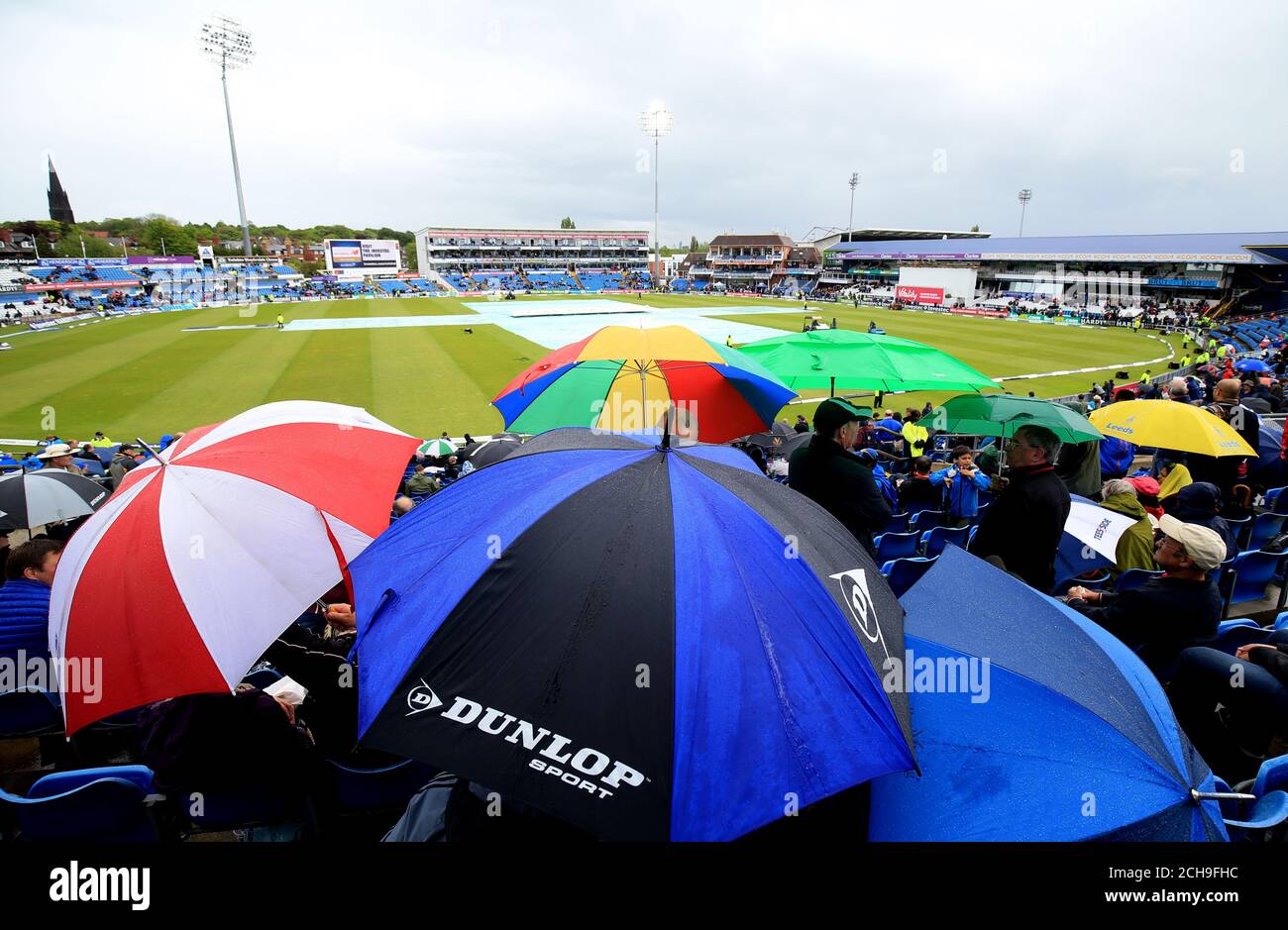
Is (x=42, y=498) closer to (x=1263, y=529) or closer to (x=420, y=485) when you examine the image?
(x=420, y=485)

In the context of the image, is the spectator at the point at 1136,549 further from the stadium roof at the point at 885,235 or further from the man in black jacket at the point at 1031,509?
the stadium roof at the point at 885,235

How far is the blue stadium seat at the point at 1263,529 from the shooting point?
629cm

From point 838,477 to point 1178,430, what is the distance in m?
5.01

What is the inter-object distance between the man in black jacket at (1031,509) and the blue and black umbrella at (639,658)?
96.4 inches

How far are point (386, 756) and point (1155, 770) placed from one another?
2.93 metres

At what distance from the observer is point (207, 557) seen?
2676 millimetres

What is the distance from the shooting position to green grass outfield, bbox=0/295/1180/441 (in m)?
17.8

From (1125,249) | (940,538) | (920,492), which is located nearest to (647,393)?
(940,538)

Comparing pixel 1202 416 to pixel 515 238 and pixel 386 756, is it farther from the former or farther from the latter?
pixel 515 238

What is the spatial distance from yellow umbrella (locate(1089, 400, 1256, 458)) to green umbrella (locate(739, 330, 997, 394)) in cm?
149

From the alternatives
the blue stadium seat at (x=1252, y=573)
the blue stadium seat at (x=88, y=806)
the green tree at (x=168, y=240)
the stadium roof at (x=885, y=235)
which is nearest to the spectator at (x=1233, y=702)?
the blue stadium seat at (x=1252, y=573)

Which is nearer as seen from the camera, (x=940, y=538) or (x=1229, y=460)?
(x=940, y=538)

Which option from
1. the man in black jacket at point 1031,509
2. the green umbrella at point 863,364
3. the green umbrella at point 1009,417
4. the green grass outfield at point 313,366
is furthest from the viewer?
the green grass outfield at point 313,366

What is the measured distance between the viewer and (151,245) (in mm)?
104875
